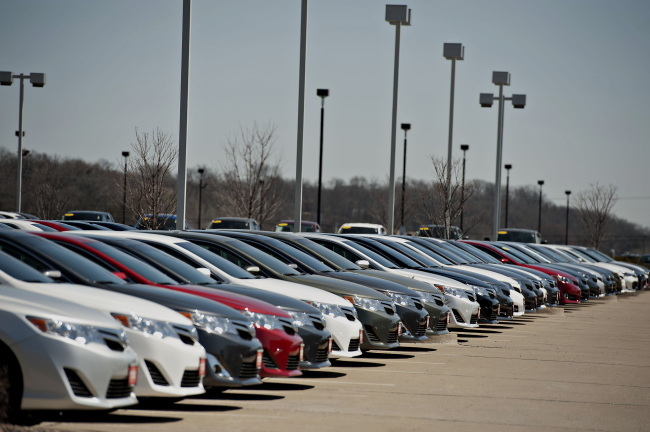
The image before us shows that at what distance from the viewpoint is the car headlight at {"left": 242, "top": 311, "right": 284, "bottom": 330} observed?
389 inches

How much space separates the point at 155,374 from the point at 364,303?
4.87 meters

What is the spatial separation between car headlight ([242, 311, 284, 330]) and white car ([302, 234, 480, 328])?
628 cm

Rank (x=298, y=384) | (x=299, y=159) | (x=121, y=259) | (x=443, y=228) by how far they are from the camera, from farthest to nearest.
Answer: (x=443, y=228) → (x=299, y=159) → (x=298, y=384) → (x=121, y=259)

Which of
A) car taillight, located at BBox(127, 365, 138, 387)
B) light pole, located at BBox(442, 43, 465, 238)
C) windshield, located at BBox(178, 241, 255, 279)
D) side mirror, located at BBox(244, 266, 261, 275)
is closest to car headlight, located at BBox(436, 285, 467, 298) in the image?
side mirror, located at BBox(244, 266, 261, 275)

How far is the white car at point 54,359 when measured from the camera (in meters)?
7.27

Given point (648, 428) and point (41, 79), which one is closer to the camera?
point (648, 428)

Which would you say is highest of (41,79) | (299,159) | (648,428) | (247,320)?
(41,79)

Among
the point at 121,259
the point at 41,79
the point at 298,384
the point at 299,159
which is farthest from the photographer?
the point at 41,79

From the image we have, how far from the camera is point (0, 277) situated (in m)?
8.00

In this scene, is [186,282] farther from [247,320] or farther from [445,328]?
[445,328]

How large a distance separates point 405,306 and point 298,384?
137 inches

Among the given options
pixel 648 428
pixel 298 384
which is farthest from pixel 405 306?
pixel 648 428

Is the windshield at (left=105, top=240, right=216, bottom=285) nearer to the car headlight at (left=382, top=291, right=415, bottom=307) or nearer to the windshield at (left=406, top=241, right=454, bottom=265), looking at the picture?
the car headlight at (left=382, top=291, right=415, bottom=307)

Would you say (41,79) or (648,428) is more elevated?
(41,79)
